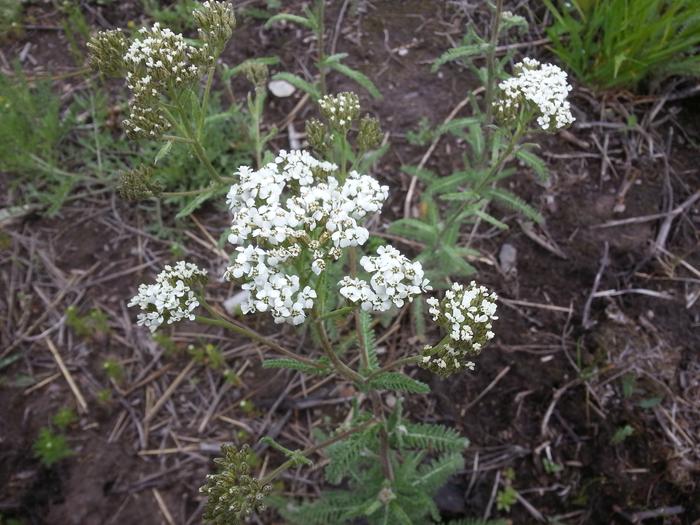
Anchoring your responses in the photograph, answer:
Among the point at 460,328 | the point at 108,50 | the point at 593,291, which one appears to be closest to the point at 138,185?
the point at 108,50

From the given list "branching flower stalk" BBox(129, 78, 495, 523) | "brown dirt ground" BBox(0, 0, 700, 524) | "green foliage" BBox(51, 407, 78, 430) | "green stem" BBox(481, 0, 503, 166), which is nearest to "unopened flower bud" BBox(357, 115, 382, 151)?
"branching flower stalk" BBox(129, 78, 495, 523)

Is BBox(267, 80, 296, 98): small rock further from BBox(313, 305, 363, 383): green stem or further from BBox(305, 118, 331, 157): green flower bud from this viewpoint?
BBox(313, 305, 363, 383): green stem

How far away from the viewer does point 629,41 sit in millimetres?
4254

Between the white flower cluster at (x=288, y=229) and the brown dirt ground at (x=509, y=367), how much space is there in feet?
6.54

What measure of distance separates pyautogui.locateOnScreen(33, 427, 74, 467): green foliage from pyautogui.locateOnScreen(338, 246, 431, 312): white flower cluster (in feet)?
9.27

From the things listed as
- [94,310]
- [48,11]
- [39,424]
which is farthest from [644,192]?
[48,11]

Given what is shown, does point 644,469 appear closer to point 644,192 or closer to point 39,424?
point 644,192

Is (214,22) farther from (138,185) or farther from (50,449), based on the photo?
(50,449)

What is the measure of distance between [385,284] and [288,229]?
440mm

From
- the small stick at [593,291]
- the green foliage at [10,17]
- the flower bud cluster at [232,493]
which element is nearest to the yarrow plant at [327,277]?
the flower bud cluster at [232,493]

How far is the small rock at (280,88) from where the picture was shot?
5.08m

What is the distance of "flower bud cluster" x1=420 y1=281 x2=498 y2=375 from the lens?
222cm

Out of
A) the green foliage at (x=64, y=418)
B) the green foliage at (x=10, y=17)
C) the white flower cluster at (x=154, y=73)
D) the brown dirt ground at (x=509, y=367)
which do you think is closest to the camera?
the white flower cluster at (x=154, y=73)

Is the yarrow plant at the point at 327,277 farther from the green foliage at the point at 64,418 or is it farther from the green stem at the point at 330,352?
the green foliage at the point at 64,418
